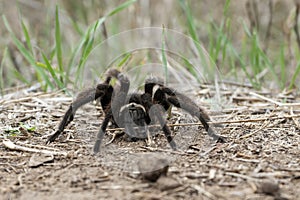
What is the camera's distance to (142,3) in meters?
6.88

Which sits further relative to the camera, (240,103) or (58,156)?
(240,103)

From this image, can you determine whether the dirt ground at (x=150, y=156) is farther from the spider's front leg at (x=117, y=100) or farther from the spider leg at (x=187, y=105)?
the spider's front leg at (x=117, y=100)

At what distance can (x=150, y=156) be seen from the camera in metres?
2.39

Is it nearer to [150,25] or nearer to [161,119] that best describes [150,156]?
[161,119]

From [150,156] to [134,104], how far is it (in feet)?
2.97

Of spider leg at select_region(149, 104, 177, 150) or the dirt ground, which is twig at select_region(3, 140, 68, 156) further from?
spider leg at select_region(149, 104, 177, 150)

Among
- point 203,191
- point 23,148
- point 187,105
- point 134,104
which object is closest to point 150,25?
point 134,104

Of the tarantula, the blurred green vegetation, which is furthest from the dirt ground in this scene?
the blurred green vegetation

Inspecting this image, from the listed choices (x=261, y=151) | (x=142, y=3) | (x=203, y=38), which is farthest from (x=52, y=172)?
(x=203, y=38)

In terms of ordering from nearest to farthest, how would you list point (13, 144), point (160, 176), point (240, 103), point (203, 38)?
point (160, 176)
point (13, 144)
point (240, 103)
point (203, 38)

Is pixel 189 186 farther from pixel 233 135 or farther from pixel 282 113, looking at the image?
pixel 282 113

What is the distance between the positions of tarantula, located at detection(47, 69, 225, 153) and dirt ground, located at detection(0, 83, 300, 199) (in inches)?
4.7

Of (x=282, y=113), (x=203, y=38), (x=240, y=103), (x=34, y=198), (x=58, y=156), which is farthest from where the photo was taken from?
(x=203, y=38)

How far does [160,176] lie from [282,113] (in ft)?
6.13
